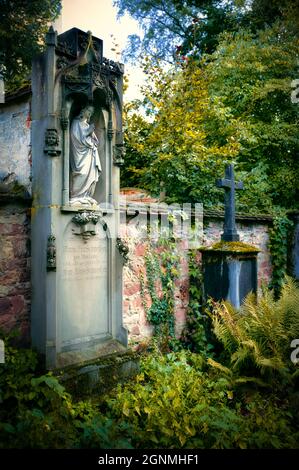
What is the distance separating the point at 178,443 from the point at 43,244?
239 centimetres

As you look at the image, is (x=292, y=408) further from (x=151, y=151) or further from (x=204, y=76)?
(x=204, y=76)

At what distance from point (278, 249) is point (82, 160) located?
5387 mm

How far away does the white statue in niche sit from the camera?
416 centimetres

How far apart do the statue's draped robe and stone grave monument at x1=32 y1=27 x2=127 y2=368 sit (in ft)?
0.04

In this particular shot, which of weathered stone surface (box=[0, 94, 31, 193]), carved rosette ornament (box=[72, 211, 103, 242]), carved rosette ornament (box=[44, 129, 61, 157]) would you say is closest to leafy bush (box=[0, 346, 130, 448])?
carved rosette ornament (box=[72, 211, 103, 242])

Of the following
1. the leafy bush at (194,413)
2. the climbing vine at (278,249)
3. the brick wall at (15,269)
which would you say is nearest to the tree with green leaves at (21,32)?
the brick wall at (15,269)

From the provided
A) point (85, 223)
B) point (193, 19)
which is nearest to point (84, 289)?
point (85, 223)

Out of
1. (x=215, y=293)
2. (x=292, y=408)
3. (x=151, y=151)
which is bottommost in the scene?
(x=292, y=408)

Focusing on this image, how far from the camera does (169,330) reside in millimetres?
5777

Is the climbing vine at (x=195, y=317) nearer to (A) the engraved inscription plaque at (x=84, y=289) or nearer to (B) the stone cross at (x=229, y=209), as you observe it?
(B) the stone cross at (x=229, y=209)

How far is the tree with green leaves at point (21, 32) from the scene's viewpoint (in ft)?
31.5

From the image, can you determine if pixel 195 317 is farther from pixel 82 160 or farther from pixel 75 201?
pixel 82 160

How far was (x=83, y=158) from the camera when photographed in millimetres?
4211
